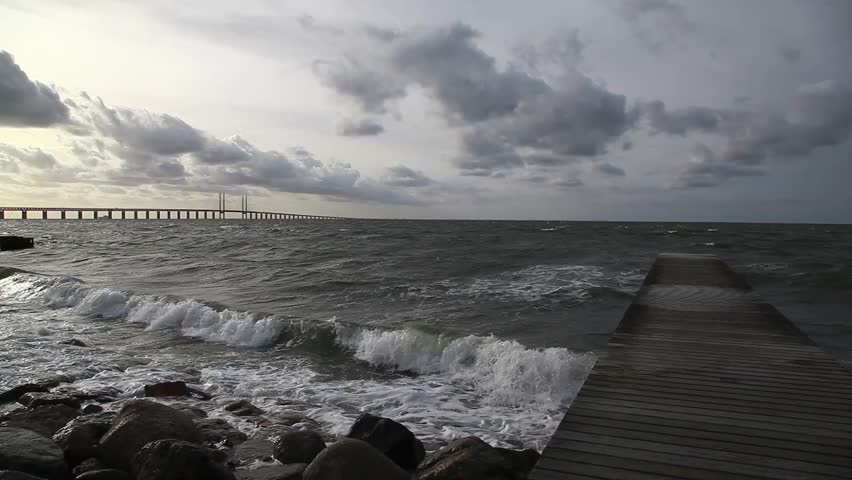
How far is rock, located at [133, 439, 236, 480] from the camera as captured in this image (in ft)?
15.7

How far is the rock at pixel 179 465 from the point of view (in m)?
4.79

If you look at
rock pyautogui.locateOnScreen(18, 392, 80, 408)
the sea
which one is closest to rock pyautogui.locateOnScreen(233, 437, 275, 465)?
Answer: the sea

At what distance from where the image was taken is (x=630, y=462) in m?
3.65

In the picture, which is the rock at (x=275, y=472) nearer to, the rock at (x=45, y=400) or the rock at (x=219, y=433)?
the rock at (x=219, y=433)

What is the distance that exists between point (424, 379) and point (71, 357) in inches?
286

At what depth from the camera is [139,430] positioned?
19.2 feet

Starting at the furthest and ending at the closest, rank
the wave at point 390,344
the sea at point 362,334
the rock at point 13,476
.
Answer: the wave at point 390,344 < the sea at point 362,334 < the rock at point 13,476

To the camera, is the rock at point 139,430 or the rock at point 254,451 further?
the rock at point 254,451

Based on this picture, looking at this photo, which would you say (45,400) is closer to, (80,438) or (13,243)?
(80,438)

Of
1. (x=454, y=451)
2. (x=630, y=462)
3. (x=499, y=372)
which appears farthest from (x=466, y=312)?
(x=630, y=462)

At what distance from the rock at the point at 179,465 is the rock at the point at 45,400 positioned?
3361 mm

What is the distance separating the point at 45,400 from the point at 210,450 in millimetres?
3481

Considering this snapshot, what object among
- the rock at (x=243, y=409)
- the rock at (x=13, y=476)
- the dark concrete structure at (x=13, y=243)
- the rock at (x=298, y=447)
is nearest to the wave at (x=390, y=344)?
the rock at (x=243, y=409)

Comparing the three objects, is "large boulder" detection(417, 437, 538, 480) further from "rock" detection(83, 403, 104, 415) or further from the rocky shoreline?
"rock" detection(83, 403, 104, 415)
